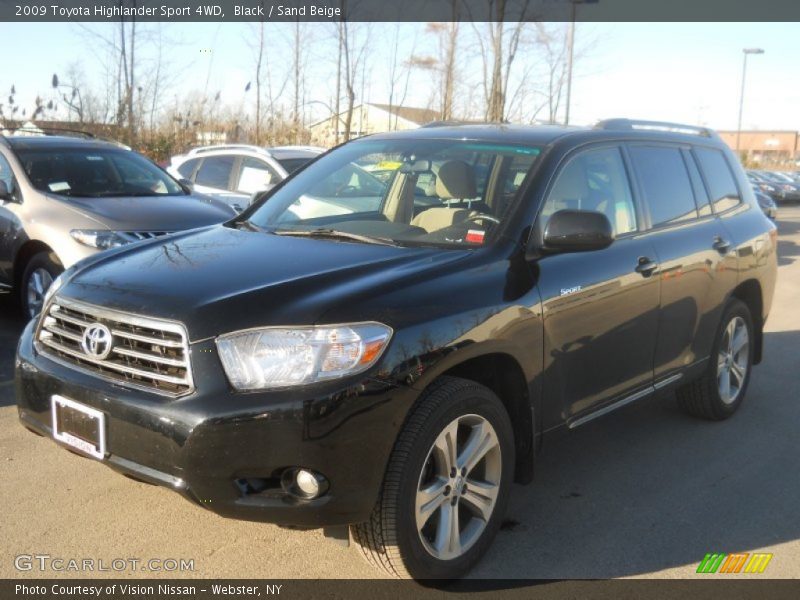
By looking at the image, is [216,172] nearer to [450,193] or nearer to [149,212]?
[149,212]

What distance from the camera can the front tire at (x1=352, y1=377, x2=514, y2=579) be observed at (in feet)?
10.1

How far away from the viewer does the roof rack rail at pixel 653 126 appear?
492cm

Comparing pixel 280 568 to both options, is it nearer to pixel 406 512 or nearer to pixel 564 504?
pixel 406 512

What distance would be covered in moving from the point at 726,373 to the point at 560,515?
2.16 metres

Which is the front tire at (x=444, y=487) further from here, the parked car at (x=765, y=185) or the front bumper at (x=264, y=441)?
the parked car at (x=765, y=185)

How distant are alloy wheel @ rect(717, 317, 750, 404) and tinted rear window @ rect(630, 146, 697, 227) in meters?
0.98

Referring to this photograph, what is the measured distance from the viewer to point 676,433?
5.41 m

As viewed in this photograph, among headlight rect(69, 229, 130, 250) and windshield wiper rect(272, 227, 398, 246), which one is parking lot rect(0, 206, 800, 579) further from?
headlight rect(69, 229, 130, 250)

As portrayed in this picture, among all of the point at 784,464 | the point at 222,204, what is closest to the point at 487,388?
the point at 784,464

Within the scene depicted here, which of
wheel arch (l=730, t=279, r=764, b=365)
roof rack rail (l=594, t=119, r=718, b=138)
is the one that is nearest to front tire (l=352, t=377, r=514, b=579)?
roof rack rail (l=594, t=119, r=718, b=138)

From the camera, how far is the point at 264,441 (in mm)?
2885

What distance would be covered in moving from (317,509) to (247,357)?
0.58m
